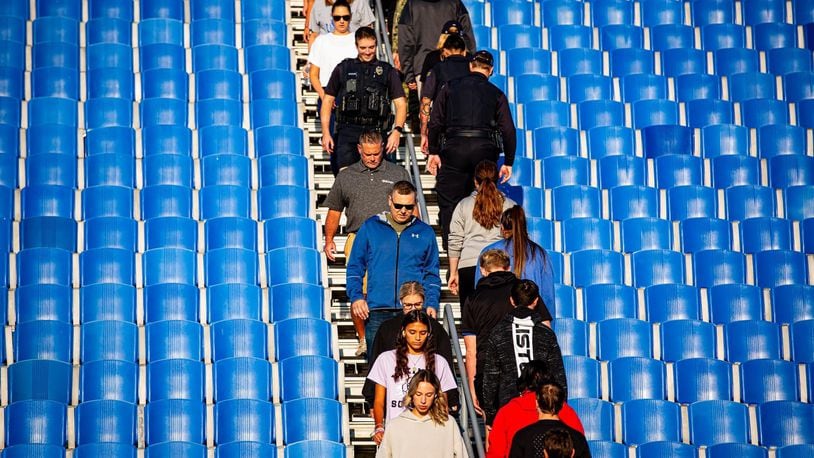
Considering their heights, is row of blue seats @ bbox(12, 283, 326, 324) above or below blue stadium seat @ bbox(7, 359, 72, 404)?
above

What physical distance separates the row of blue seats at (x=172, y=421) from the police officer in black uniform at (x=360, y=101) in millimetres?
1667

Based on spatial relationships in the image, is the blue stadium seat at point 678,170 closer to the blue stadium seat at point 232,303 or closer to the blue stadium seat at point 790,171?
the blue stadium seat at point 790,171

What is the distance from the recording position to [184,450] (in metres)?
7.16

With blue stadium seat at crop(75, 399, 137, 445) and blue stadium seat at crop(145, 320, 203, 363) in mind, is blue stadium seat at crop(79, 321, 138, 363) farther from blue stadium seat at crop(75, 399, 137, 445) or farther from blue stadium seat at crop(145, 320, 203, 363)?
blue stadium seat at crop(75, 399, 137, 445)

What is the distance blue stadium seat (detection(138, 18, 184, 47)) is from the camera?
433 inches

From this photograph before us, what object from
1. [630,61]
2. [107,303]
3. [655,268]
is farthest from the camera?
[630,61]

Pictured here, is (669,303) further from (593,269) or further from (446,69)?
(446,69)

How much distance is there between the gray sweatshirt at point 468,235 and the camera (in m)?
7.42

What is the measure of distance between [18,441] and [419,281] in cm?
226

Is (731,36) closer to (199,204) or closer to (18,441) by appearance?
(199,204)

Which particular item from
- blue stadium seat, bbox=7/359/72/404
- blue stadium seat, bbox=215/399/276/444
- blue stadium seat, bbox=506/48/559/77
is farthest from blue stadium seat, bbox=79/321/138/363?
blue stadium seat, bbox=506/48/559/77

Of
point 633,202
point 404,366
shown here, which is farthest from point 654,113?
point 404,366

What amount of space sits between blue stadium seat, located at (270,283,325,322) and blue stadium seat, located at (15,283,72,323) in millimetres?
1218

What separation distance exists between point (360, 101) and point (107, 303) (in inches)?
75.2
